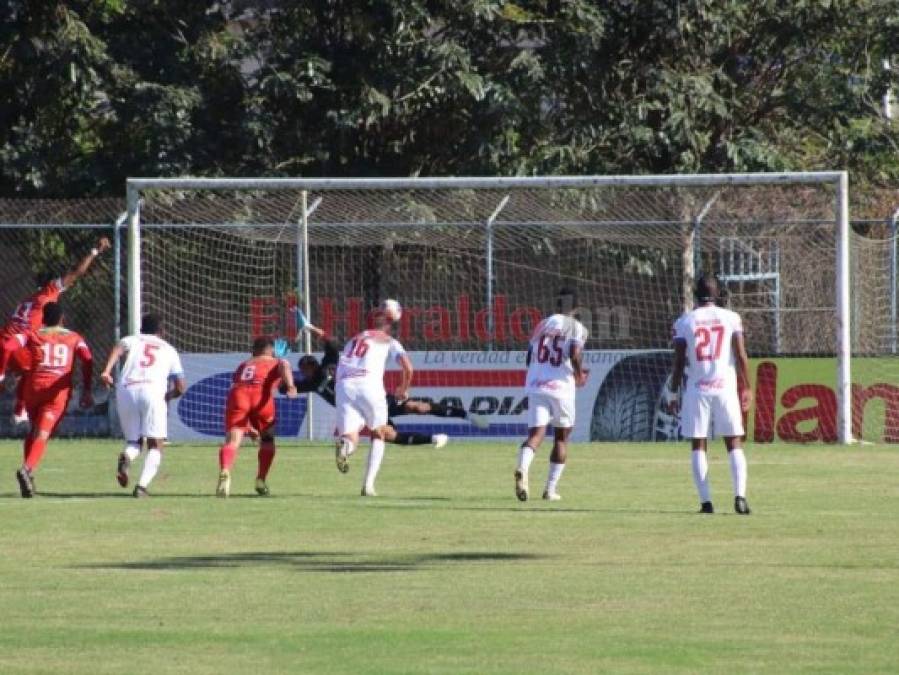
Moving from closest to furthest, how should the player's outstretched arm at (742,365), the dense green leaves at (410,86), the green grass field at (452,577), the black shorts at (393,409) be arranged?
the green grass field at (452,577)
the player's outstretched arm at (742,365)
the black shorts at (393,409)
the dense green leaves at (410,86)

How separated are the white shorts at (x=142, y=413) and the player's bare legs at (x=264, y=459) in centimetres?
97

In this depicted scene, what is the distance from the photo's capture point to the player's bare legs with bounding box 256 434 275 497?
20156mm

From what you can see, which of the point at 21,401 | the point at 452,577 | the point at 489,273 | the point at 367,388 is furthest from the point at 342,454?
the point at 489,273

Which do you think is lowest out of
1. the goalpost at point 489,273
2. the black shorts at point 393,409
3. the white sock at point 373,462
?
the white sock at point 373,462

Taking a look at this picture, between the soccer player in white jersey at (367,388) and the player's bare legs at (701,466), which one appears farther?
the soccer player in white jersey at (367,388)

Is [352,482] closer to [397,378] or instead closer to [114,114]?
[397,378]

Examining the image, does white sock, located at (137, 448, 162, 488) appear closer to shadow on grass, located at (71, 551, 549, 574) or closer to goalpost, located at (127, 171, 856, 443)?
shadow on grass, located at (71, 551, 549, 574)

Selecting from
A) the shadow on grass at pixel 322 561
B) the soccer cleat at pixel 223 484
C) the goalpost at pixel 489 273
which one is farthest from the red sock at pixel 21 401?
the goalpost at pixel 489 273

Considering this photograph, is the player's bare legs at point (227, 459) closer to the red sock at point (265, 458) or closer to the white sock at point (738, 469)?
the red sock at point (265, 458)

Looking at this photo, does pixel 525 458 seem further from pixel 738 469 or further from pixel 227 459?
pixel 227 459

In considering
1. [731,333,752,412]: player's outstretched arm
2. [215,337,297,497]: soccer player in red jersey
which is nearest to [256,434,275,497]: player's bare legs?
[215,337,297,497]: soccer player in red jersey

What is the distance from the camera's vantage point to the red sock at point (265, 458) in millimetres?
20188

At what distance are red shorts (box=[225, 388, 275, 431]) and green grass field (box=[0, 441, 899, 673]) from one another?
28.7 inches

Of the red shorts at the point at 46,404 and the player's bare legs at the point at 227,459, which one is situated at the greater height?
the red shorts at the point at 46,404
